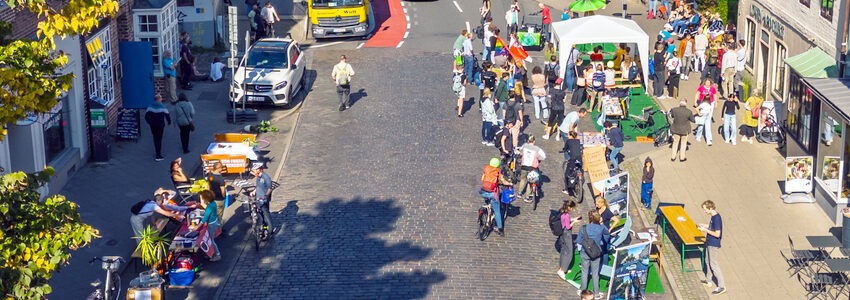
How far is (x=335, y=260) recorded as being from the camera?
23344 mm

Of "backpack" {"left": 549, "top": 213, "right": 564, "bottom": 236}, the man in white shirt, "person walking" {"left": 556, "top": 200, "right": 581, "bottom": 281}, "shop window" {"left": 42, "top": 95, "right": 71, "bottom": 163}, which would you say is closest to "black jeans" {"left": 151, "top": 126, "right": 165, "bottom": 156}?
"shop window" {"left": 42, "top": 95, "right": 71, "bottom": 163}

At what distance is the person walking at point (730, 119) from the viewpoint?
31.0 metres

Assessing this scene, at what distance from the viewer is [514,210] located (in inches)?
1035

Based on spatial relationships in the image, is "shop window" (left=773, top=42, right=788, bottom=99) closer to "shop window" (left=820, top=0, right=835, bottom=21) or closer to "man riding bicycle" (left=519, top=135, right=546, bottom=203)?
"shop window" (left=820, top=0, right=835, bottom=21)

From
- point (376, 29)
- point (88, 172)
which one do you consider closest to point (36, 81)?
point (88, 172)

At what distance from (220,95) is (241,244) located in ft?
44.8

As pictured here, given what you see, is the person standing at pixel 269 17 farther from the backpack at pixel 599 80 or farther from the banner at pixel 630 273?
the banner at pixel 630 273

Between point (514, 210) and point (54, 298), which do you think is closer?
point (54, 298)

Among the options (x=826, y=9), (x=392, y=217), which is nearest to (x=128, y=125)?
(x=392, y=217)

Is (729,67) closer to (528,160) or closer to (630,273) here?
(528,160)

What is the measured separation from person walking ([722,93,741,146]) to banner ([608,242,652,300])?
1038 centimetres

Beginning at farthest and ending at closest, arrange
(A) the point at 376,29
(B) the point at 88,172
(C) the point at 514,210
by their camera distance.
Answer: (A) the point at 376,29
(B) the point at 88,172
(C) the point at 514,210

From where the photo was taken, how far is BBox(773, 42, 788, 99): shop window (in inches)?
1294

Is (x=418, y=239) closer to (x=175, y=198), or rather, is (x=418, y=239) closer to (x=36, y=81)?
(x=175, y=198)
